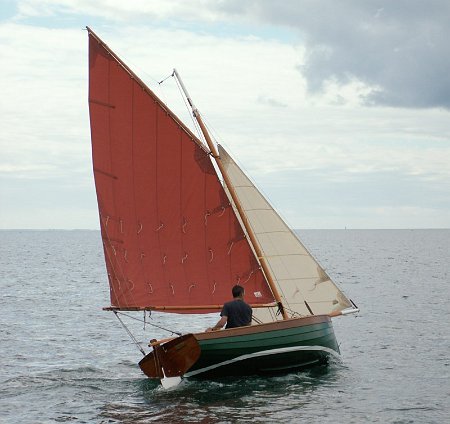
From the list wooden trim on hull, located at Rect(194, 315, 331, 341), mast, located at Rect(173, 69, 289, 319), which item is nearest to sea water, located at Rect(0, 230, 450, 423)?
wooden trim on hull, located at Rect(194, 315, 331, 341)

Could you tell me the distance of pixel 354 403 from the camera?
974 inches

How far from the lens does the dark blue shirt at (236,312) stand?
2488cm

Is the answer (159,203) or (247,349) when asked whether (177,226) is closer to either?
(159,203)

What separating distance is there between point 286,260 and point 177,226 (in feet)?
12.3

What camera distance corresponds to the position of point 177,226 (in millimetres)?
27078

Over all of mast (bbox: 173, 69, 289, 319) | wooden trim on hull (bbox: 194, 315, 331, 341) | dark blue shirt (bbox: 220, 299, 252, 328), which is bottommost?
wooden trim on hull (bbox: 194, 315, 331, 341)

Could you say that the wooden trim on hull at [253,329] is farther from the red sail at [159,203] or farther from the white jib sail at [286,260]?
the white jib sail at [286,260]

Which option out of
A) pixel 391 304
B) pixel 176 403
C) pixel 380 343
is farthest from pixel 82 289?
pixel 176 403

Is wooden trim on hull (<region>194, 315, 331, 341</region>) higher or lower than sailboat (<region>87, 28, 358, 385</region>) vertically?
lower

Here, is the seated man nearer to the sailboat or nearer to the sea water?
the sailboat

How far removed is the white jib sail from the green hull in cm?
204

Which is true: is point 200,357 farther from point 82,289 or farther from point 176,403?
point 82,289

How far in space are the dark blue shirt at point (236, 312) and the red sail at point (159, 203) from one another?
174cm

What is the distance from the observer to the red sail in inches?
1049
